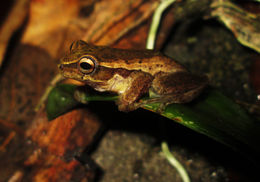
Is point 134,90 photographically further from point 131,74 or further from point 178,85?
point 178,85

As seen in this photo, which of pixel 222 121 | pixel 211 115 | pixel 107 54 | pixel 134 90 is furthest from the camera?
pixel 134 90

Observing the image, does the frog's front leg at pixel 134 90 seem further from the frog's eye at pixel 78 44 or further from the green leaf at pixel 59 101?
the frog's eye at pixel 78 44

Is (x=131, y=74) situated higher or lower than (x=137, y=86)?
higher

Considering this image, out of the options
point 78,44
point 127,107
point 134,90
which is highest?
point 78,44

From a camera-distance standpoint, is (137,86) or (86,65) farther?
(137,86)

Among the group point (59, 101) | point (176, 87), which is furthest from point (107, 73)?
point (176, 87)

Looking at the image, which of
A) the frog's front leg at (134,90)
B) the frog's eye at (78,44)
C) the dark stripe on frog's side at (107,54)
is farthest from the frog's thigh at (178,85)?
the frog's eye at (78,44)
